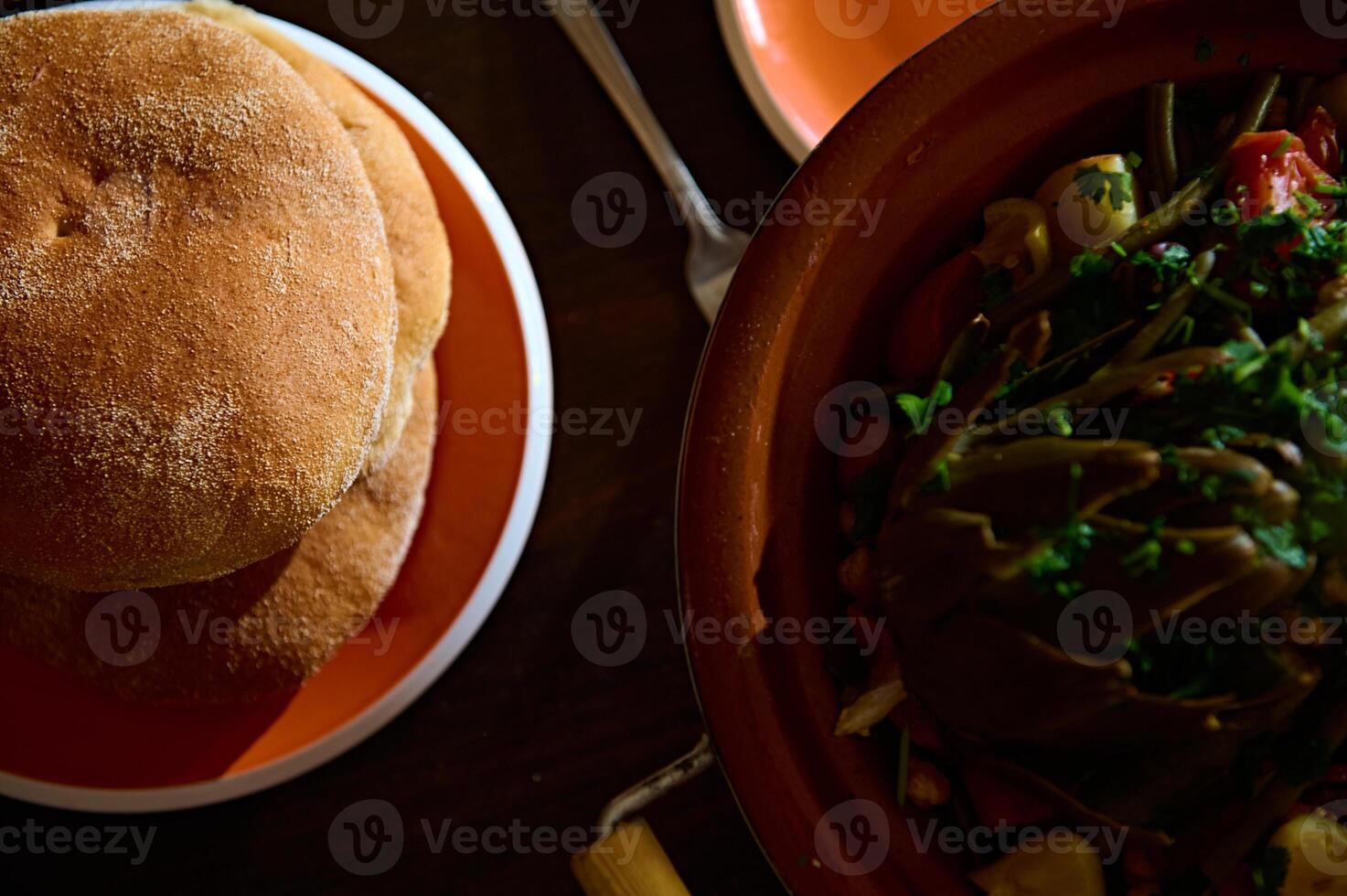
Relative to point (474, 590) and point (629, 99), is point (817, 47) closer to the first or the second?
point (629, 99)

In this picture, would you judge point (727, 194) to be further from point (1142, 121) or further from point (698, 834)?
point (698, 834)

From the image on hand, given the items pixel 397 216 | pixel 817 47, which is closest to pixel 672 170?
pixel 817 47

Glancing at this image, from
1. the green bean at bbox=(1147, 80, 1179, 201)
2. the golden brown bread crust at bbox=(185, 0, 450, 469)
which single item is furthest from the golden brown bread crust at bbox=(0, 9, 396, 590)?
the green bean at bbox=(1147, 80, 1179, 201)

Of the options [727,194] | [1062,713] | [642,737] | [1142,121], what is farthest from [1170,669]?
[727,194]

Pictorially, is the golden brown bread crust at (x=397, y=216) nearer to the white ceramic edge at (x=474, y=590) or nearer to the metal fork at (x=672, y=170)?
the white ceramic edge at (x=474, y=590)

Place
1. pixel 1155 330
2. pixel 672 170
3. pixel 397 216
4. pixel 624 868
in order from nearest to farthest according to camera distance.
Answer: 1. pixel 1155 330
2. pixel 624 868
3. pixel 397 216
4. pixel 672 170

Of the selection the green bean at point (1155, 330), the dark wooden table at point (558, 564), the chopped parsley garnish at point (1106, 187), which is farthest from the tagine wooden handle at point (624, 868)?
the chopped parsley garnish at point (1106, 187)
